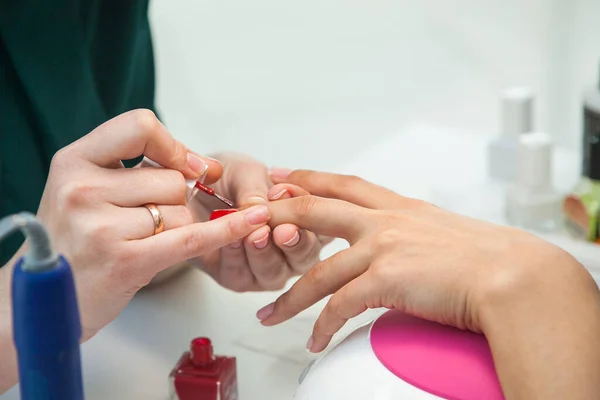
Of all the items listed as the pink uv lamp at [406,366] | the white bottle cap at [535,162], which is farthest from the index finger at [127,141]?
the white bottle cap at [535,162]

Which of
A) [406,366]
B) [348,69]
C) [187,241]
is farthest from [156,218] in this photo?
[348,69]

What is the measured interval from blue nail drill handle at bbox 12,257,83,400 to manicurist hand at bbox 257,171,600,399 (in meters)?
0.27

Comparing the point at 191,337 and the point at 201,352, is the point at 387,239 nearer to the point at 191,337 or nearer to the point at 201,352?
the point at 201,352

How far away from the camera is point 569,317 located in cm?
56

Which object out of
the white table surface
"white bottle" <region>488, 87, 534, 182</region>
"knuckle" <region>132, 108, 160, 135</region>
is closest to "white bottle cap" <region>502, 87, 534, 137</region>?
"white bottle" <region>488, 87, 534, 182</region>

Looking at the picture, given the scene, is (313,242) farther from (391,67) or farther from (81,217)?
(391,67)

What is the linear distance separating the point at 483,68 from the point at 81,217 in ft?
3.24

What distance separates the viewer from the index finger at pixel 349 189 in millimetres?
727

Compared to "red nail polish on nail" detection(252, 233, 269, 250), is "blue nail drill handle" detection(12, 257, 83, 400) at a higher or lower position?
higher

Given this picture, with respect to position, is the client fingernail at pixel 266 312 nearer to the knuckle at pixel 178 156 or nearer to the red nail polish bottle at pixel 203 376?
the red nail polish bottle at pixel 203 376

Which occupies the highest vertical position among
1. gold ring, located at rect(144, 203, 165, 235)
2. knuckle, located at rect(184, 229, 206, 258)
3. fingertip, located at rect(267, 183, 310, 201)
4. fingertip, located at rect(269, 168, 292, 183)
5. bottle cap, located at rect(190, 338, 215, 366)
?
gold ring, located at rect(144, 203, 165, 235)

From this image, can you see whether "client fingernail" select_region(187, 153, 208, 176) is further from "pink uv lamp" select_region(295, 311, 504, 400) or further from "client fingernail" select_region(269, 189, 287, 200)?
"pink uv lamp" select_region(295, 311, 504, 400)

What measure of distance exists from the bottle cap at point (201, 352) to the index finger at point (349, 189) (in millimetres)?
191

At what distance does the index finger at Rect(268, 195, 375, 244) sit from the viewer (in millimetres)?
677
